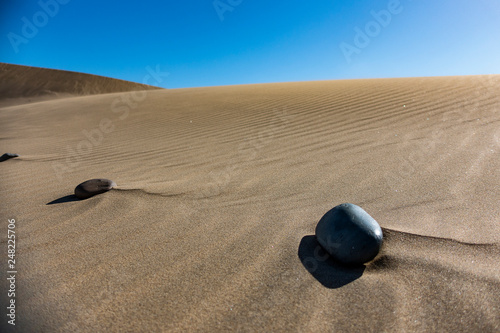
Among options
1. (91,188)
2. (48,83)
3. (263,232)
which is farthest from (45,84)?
(263,232)

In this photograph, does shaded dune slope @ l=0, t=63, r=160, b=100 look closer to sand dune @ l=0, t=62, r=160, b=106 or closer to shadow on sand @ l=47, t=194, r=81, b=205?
sand dune @ l=0, t=62, r=160, b=106

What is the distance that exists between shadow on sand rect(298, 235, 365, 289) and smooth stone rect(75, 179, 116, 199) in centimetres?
184

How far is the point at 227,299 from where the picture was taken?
3.95 feet

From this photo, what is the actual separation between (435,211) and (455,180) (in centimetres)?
63

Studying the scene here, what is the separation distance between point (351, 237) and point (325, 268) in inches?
8.3

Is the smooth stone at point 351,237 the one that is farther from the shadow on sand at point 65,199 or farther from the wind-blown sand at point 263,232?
the shadow on sand at point 65,199

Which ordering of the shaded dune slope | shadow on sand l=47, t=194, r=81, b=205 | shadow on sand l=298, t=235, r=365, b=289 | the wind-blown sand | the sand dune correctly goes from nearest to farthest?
the wind-blown sand
shadow on sand l=298, t=235, r=365, b=289
shadow on sand l=47, t=194, r=81, b=205
the sand dune
the shaded dune slope

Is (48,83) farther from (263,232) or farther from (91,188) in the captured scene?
(263,232)

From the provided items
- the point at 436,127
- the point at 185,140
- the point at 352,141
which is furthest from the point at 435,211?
the point at 185,140

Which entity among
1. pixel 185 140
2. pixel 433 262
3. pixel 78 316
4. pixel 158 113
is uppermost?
pixel 158 113

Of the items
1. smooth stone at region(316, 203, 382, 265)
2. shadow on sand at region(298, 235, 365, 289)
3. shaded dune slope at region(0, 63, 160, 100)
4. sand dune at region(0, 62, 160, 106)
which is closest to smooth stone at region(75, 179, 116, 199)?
shadow on sand at region(298, 235, 365, 289)

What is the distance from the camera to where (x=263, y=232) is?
1.72 m

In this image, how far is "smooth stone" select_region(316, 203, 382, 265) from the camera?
1363mm

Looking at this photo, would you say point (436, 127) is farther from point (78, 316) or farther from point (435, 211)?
point (78, 316)
